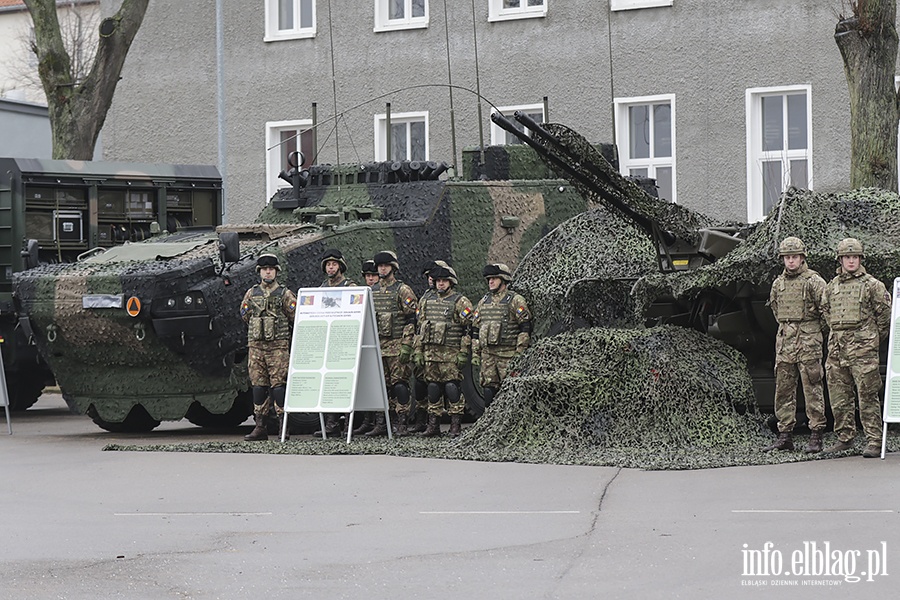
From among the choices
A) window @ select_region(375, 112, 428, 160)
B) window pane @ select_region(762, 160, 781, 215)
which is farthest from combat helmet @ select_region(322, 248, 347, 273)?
window @ select_region(375, 112, 428, 160)

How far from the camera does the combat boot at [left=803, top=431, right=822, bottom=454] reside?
1231 centimetres

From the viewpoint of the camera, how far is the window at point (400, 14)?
26.1 metres

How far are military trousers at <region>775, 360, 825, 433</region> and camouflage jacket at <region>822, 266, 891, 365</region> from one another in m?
0.20

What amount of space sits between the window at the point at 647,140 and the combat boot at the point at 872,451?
12394 millimetres

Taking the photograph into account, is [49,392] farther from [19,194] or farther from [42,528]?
[42,528]

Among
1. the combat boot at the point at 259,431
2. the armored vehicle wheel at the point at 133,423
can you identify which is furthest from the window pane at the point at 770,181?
the combat boot at the point at 259,431

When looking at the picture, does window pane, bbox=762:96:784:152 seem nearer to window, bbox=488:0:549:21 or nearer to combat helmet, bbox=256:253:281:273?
window, bbox=488:0:549:21

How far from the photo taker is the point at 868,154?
1620cm

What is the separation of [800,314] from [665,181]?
12.3m

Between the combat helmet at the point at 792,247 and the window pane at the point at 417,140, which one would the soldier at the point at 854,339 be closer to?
the combat helmet at the point at 792,247

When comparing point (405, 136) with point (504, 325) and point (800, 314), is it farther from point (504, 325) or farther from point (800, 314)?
point (800, 314)

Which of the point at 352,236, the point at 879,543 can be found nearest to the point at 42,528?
the point at 879,543

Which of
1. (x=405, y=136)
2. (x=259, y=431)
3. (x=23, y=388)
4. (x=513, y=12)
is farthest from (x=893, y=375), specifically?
(x=405, y=136)

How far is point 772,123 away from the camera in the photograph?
78.2 ft
